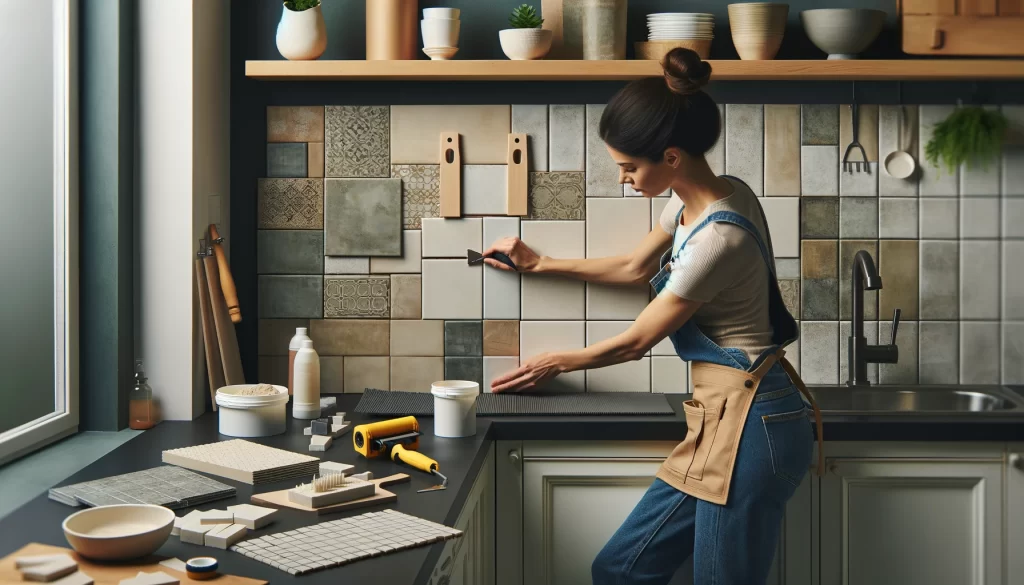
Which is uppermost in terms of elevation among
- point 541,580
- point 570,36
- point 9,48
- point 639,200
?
point 570,36

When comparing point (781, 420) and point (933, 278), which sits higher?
point (933, 278)

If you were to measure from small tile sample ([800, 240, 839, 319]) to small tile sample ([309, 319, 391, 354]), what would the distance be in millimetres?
1185

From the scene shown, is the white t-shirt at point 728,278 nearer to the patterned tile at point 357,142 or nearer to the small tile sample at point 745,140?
the small tile sample at point 745,140

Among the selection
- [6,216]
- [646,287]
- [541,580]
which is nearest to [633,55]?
[646,287]

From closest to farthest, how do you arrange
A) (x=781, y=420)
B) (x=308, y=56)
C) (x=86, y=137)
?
(x=781, y=420) < (x=86, y=137) < (x=308, y=56)

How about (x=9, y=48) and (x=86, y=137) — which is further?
(x=86, y=137)

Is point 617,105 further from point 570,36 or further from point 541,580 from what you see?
point 541,580

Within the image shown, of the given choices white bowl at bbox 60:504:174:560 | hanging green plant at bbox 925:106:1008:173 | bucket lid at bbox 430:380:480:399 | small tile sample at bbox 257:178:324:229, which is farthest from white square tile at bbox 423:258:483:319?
white bowl at bbox 60:504:174:560

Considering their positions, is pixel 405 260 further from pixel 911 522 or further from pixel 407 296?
pixel 911 522

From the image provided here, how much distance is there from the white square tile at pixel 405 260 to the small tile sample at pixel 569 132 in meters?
0.46

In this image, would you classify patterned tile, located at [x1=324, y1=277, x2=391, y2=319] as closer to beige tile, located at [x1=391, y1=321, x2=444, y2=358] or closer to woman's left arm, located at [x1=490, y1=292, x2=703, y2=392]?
beige tile, located at [x1=391, y1=321, x2=444, y2=358]

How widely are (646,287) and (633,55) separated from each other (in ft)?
2.13

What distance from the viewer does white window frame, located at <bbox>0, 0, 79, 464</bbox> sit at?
2371 millimetres

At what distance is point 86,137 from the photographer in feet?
8.03
